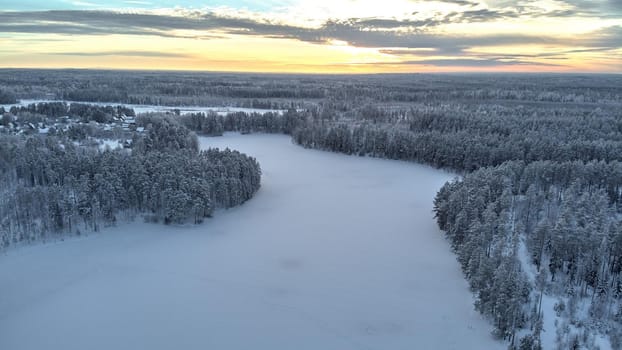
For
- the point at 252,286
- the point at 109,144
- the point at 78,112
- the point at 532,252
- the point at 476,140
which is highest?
the point at 78,112

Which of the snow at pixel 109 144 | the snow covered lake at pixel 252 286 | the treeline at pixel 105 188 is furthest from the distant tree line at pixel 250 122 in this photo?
the snow covered lake at pixel 252 286

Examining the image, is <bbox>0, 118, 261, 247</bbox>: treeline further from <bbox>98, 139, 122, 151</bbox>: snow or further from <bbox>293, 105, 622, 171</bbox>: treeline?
<bbox>293, 105, 622, 171</bbox>: treeline

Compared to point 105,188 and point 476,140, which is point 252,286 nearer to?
point 105,188

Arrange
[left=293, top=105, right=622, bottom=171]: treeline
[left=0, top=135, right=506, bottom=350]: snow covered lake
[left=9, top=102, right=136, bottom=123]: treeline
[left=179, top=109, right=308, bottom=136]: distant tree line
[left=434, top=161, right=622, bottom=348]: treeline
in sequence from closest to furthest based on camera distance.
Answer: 1. [left=0, top=135, right=506, bottom=350]: snow covered lake
2. [left=434, top=161, right=622, bottom=348]: treeline
3. [left=293, top=105, right=622, bottom=171]: treeline
4. [left=9, top=102, right=136, bottom=123]: treeline
5. [left=179, top=109, right=308, bottom=136]: distant tree line

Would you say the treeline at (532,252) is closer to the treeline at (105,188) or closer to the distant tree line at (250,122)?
the treeline at (105,188)

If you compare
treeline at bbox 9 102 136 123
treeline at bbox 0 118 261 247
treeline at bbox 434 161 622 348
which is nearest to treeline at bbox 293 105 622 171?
treeline at bbox 434 161 622 348

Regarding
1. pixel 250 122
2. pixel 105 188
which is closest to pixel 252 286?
pixel 105 188
